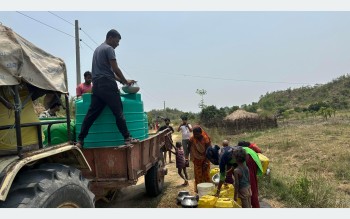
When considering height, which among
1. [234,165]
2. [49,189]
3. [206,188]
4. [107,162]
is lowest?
[206,188]

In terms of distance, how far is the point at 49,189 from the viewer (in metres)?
2.41

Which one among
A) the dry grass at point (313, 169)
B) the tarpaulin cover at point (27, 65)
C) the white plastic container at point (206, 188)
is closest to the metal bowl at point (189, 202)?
the white plastic container at point (206, 188)

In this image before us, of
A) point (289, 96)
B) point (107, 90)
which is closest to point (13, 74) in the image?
point (107, 90)

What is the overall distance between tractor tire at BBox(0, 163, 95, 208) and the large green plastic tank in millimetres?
1549

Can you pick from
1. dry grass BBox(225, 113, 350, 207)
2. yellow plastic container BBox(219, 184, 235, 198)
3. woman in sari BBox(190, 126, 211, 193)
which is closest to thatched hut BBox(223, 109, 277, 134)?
dry grass BBox(225, 113, 350, 207)

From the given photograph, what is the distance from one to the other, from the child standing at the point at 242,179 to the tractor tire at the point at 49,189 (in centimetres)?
269

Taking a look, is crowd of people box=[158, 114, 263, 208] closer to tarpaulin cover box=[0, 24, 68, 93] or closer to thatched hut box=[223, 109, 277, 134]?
tarpaulin cover box=[0, 24, 68, 93]

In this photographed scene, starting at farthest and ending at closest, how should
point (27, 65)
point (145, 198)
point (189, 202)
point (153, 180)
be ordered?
point (145, 198), point (153, 180), point (189, 202), point (27, 65)

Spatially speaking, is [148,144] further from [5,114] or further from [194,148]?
[5,114]

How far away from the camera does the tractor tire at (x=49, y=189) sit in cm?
226

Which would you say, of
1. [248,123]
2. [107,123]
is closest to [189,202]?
[107,123]

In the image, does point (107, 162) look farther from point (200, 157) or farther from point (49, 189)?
point (200, 157)

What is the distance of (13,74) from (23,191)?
87 centimetres

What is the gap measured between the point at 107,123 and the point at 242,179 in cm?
223
